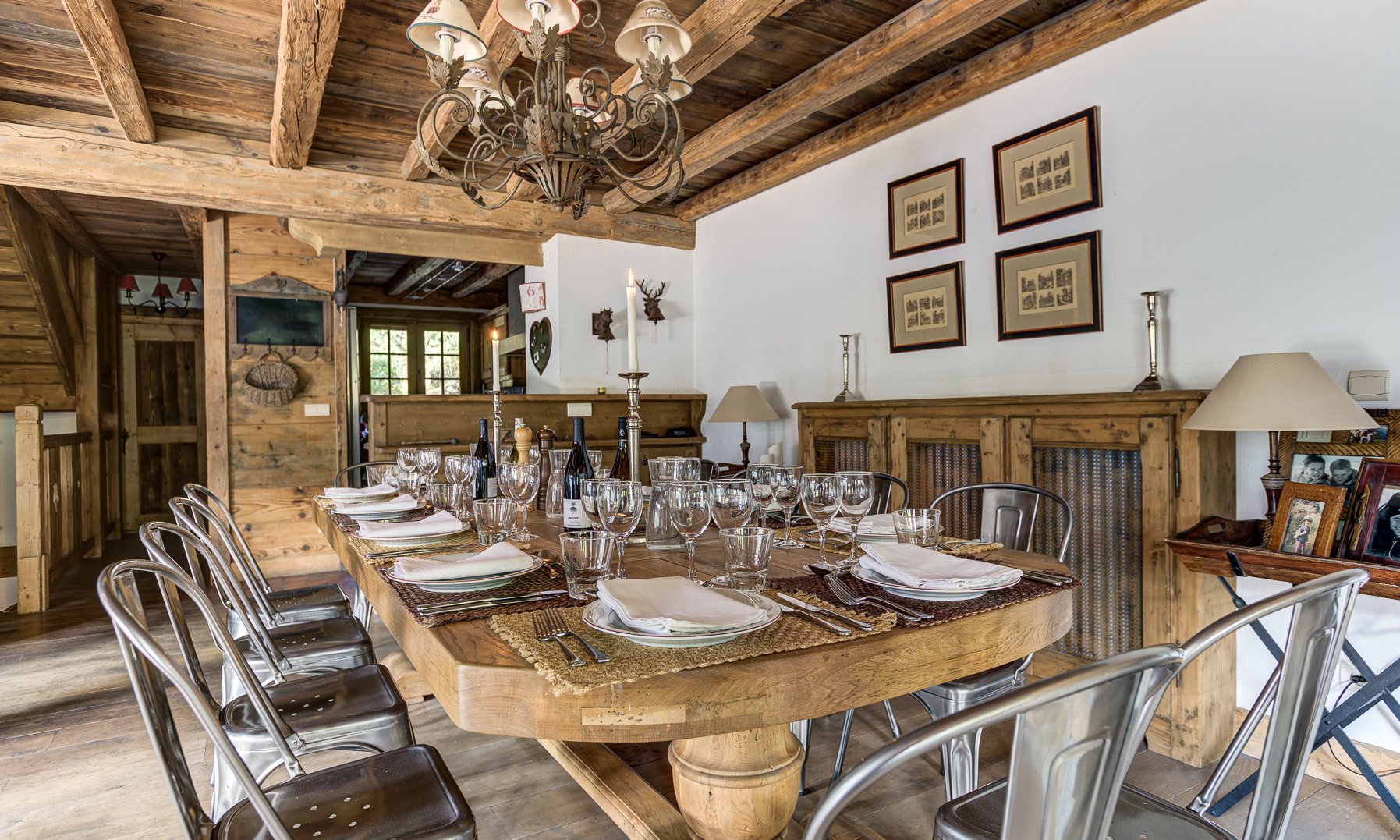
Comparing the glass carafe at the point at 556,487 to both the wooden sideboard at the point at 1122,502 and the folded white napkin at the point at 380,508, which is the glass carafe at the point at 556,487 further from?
the wooden sideboard at the point at 1122,502

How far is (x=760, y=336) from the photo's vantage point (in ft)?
16.1

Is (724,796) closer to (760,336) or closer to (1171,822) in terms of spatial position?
(1171,822)

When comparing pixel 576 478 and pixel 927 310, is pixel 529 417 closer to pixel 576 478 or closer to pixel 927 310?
pixel 927 310

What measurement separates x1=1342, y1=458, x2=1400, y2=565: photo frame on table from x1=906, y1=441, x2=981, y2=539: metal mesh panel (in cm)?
118

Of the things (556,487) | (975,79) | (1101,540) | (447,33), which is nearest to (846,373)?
(975,79)

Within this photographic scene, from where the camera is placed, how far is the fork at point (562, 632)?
938mm

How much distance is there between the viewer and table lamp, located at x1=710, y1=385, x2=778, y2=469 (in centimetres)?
444

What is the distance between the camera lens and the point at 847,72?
10.3ft

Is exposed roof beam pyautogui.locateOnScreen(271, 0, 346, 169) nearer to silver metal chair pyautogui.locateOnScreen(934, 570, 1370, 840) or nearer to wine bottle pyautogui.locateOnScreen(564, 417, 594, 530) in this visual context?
wine bottle pyautogui.locateOnScreen(564, 417, 594, 530)

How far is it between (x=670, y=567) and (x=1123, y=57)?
8.92ft

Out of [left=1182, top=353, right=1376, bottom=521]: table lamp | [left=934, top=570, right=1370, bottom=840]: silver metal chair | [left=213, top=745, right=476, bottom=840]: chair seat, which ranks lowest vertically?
[left=213, top=745, right=476, bottom=840]: chair seat

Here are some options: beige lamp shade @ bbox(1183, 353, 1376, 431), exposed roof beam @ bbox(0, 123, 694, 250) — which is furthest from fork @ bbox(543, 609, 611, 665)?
exposed roof beam @ bbox(0, 123, 694, 250)

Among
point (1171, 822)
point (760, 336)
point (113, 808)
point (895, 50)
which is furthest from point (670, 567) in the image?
point (760, 336)

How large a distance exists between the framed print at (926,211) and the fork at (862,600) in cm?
266
